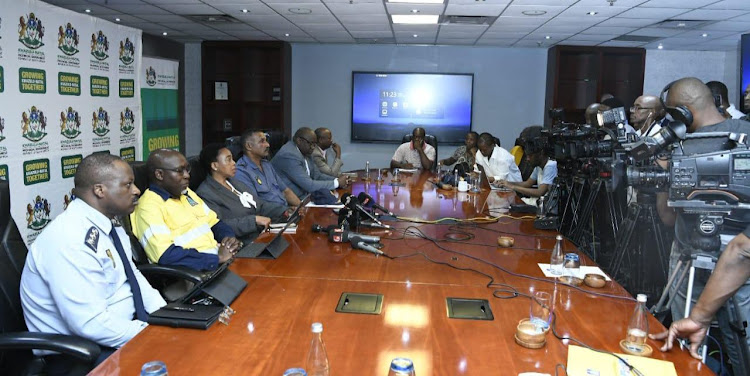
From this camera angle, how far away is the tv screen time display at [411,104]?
9359 millimetres

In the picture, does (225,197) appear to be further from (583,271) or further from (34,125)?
(583,271)

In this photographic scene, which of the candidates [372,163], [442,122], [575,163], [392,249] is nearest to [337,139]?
[372,163]

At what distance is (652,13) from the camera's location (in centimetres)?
608

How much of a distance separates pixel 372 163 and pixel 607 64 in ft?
13.4

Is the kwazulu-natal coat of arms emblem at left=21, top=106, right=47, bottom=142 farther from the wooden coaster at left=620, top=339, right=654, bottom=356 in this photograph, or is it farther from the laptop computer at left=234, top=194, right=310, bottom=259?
the wooden coaster at left=620, top=339, right=654, bottom=356

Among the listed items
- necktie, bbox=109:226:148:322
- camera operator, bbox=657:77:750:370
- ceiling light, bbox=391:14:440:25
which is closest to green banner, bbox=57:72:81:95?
necktie, bbox=109:226:148:322

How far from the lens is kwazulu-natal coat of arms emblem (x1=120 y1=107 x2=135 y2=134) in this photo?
5.12 m

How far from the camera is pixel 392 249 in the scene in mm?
2713

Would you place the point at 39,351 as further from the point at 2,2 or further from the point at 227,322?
the point at 2,2

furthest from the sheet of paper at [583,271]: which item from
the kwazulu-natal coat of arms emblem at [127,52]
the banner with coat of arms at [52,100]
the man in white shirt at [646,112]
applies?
the kwazulu-natal coat of arms emblem at [127,52]

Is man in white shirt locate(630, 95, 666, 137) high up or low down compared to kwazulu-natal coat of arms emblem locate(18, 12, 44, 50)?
down

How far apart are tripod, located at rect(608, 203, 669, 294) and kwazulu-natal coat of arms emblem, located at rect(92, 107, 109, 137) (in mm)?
4073

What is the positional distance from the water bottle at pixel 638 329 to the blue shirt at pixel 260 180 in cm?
291

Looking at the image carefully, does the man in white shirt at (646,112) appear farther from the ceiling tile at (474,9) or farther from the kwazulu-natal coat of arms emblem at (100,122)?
the kwazulu-natal coat of arms emblem at (100,122)
